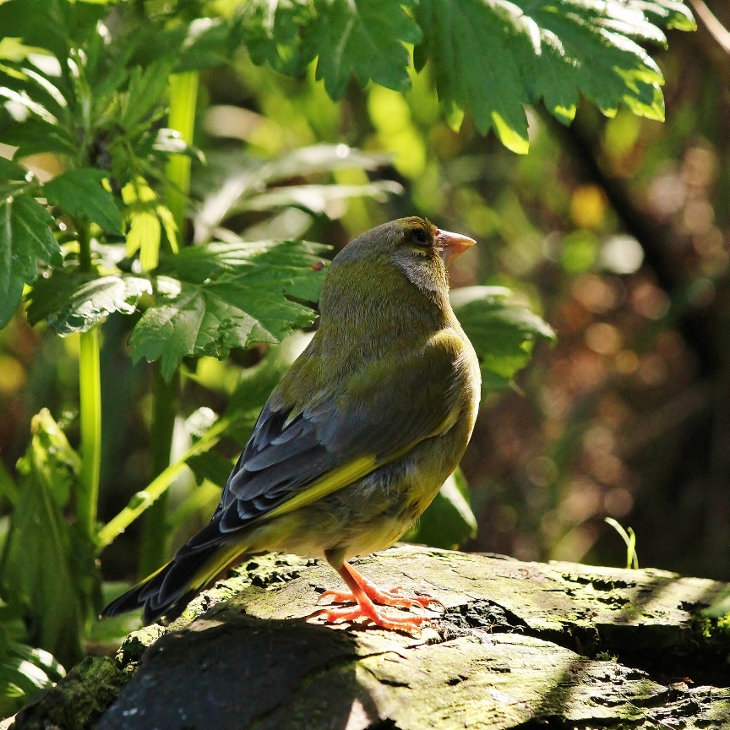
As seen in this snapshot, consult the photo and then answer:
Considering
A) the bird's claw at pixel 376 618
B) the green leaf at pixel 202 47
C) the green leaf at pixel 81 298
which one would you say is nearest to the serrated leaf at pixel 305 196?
the green leaf at pixel 202 47

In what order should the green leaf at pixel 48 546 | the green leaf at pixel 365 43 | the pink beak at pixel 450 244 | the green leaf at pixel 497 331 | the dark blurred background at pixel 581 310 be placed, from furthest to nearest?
1. the dark blurred background at pixel 581 310
2. the pink beak at pixel 450 244
3. the green leaf at pixel 497 331
4. the green leaf at pixel 48 546
5. the green leaf at pixel 365 43

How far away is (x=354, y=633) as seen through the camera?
8.91ft

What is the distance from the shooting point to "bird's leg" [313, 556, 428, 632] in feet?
9.14

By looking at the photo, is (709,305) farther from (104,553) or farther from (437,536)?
(104,553)

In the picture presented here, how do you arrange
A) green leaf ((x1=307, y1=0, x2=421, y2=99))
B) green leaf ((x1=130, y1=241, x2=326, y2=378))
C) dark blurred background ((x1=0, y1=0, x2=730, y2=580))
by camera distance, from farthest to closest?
dark blurred background ((x1=0, y1=0, x2=730, y2=580)) → green leaf ((x1=307, y1=0, x2=421, y2=99)) → green leaf ((x1=130, y1=241, x2=326, y2=378))

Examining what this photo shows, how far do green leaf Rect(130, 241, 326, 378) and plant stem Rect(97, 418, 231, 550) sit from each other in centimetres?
52

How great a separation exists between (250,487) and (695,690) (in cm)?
127

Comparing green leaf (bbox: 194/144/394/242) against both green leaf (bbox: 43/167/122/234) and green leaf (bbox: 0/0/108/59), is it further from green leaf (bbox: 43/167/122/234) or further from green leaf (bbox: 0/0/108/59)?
green leaf (bbox: 43/167/122/234)

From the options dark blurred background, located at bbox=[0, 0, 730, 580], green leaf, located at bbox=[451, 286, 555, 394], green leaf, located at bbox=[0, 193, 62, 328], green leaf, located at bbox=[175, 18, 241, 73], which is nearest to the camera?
green leaf, located at bbox=[0, 193, 62, 328]

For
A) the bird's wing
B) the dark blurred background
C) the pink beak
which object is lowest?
the dark blurred background

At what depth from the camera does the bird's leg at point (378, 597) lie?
2.94 metres

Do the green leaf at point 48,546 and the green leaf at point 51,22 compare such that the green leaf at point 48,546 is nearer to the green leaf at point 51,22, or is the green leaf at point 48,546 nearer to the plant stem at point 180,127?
the plant stem at point 180,127

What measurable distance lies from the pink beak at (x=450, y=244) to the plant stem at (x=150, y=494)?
0.98 metres

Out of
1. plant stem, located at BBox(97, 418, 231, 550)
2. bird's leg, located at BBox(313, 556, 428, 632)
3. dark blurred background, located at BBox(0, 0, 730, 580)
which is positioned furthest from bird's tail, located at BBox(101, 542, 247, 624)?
dark blurred background, located at BBox(0, 0, 730, 580)
